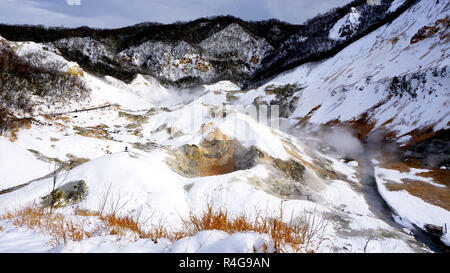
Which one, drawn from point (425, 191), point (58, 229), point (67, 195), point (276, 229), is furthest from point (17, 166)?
point (425, 191)

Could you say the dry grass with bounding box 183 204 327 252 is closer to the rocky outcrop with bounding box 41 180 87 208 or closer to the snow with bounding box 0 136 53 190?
the rocky outcrop with bounding box 41 180 87 208

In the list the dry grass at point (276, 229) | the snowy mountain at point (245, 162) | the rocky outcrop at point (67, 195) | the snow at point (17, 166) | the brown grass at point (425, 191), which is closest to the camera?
the dry grass at point (276, 229)

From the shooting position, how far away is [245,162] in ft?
47.5

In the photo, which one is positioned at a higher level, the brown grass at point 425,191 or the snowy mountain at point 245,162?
the snowy mountain at point 245,162

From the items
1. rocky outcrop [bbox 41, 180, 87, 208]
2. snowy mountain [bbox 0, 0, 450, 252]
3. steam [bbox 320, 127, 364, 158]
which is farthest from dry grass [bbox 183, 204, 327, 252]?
steam [bbox 320, 127, 364, 158]

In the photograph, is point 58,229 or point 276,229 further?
point 58,229

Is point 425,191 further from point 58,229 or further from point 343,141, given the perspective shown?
point 58,229

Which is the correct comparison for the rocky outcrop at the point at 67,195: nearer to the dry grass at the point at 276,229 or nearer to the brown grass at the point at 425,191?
the dry grass at the point at 276,229

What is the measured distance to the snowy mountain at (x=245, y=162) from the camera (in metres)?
3.42

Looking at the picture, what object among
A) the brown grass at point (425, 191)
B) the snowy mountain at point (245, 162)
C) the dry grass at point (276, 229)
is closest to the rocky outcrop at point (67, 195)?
the snowy mountain at point (245, 162)

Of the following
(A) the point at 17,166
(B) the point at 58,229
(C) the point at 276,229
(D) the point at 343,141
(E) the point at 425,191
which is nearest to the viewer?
(C) the point at 276,229

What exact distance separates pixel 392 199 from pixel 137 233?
1552cm

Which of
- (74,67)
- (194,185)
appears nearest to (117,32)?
(74,67)

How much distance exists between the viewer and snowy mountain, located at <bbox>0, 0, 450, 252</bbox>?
3.42 meters
